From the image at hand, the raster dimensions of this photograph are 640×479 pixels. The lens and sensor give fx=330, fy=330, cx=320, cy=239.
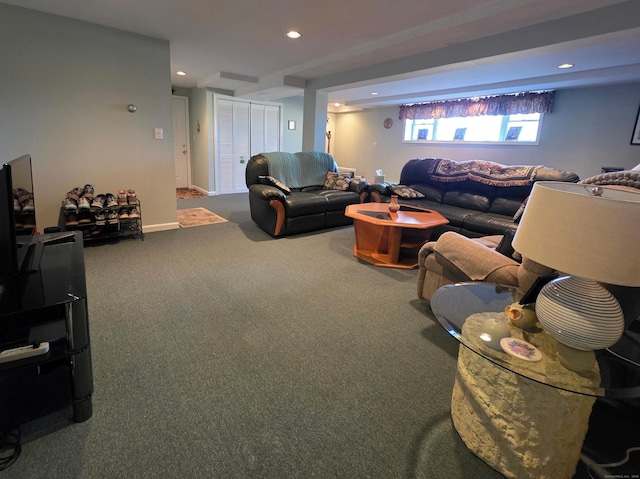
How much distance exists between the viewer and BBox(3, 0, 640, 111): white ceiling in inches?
105

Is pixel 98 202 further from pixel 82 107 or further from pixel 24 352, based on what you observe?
pixel 24 352

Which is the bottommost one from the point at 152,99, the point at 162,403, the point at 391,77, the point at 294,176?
the point at 162,403

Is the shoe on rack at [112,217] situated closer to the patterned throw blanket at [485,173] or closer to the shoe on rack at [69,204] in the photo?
the shoe on rack at [69,204]

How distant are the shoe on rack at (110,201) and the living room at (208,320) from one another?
0.23 metres

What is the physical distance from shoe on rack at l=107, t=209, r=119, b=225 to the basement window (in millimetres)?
6505

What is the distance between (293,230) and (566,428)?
3336 millimetres

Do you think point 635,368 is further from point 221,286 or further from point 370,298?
point 221,286

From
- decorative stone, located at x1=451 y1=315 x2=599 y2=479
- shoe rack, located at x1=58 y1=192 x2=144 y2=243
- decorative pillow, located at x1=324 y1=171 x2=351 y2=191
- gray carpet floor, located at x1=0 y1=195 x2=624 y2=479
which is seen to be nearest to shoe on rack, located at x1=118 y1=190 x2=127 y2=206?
shoe rack, located at x1=58 y1=192 x2=144 y2=243

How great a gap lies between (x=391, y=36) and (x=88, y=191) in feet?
11.8

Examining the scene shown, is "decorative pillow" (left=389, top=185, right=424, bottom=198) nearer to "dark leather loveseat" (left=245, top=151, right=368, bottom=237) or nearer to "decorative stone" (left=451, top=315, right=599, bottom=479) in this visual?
"dark leather loveseat" (left=245, top=151, right=368, bottom=237)

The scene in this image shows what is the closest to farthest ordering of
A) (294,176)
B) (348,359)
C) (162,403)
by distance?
1. (162,403)
2. (348,359)
3. (294,176)

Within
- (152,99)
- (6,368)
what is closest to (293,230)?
(152,99)

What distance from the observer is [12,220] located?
4.25 feet

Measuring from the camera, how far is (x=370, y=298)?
8.53 ft
